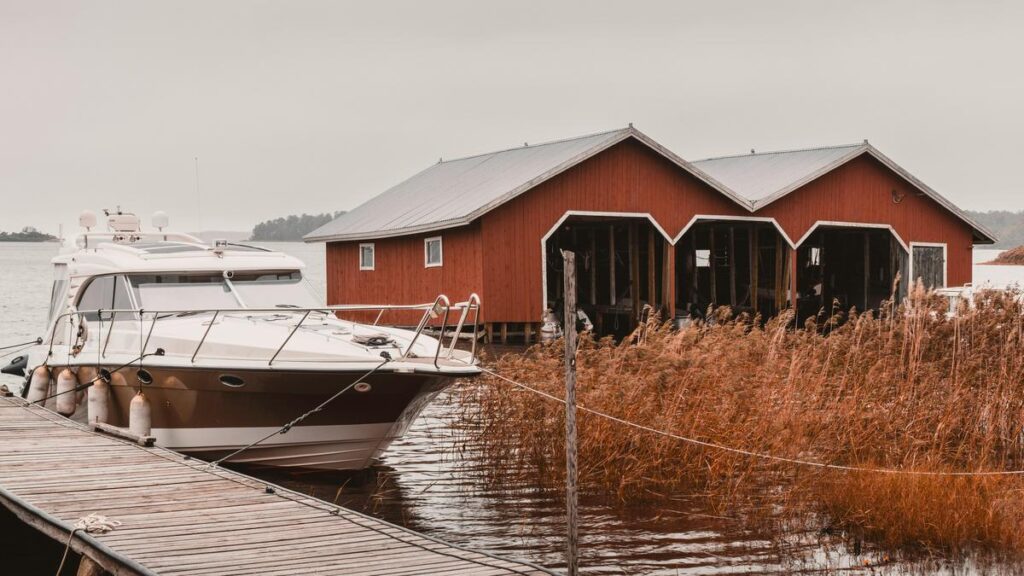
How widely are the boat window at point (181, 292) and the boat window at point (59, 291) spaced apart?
2.03 m

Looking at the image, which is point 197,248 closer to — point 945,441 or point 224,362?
point 224,362

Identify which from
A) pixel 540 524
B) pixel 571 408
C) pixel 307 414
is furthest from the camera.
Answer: pixel 307 414

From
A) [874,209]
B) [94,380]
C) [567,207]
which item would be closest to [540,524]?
[94,380]

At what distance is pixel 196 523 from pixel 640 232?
26.6 metres

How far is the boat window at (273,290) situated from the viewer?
1350 centimetres

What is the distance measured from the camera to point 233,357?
39.3 feet

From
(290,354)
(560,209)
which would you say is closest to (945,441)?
(290,354)

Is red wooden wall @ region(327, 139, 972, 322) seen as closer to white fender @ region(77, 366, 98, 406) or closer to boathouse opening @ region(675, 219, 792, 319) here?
boathouse opening @ region(675, 219, 792, 319)

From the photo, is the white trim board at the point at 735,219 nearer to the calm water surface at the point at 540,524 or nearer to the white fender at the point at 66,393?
the calm water surface at the point at 540,524

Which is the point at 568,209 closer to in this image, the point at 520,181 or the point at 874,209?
the point at 520,181

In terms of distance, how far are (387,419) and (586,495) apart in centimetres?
220

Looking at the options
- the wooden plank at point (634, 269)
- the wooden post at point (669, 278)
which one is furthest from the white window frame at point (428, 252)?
the wooden post at point (669, 278)

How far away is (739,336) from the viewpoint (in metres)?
14.8

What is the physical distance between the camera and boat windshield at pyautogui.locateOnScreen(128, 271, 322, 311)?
1340 centimetres
